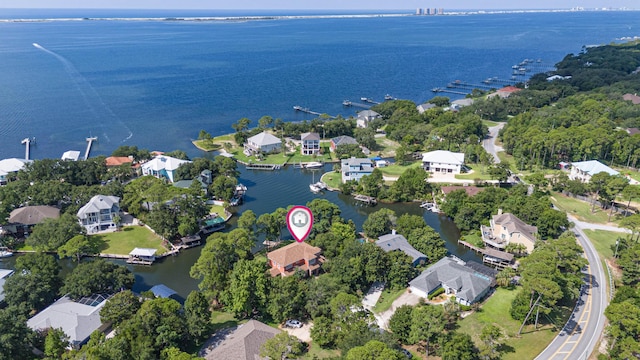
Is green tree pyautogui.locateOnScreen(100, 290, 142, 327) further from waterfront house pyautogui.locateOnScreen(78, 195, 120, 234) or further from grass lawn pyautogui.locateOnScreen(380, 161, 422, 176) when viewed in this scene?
grass lawn pyautogui.locateOnScreen(380, 161, 422, 176)

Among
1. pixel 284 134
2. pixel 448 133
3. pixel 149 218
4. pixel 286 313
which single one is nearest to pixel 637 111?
pixel 448 133

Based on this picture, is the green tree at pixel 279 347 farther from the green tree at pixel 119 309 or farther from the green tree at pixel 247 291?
the green tree at pixel 119 309

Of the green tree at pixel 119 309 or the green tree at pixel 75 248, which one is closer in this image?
the green tree at pixel 119 309

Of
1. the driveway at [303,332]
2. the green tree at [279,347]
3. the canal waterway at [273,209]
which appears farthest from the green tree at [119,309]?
the driveway at [303,332]

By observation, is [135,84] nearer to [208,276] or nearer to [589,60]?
[208,276]

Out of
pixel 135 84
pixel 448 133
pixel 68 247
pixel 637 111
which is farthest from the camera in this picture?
pixel 135 84

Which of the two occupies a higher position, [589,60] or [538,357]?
[589,60]

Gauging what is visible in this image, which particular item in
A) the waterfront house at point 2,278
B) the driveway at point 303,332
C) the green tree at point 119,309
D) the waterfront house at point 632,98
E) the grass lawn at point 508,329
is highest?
the waterfront house at point 632,98

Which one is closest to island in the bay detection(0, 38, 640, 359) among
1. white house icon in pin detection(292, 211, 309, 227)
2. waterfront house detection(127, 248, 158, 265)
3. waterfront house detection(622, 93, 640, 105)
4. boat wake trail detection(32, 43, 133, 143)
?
waterfront house detection(127, 248, 158, 265)
